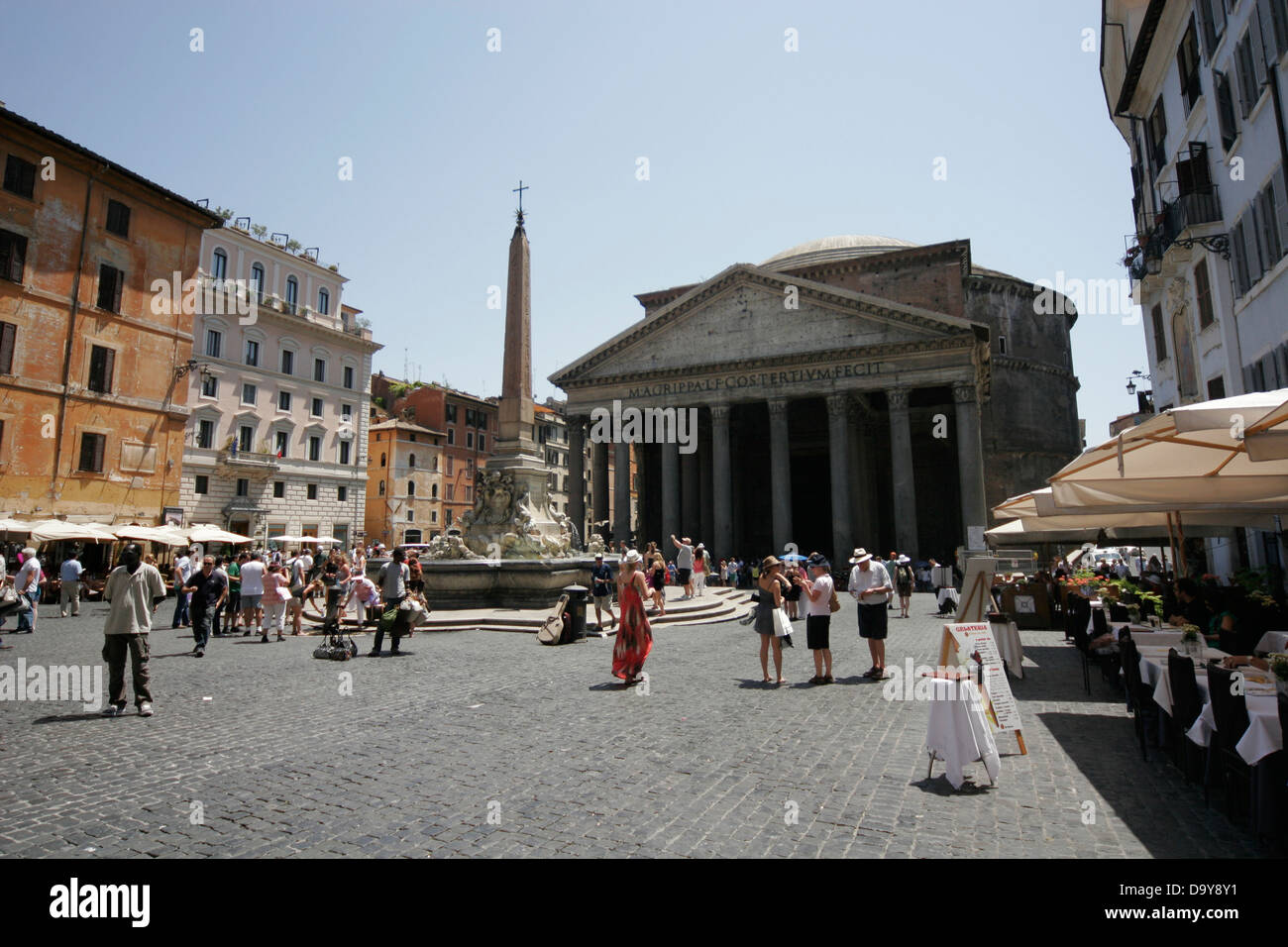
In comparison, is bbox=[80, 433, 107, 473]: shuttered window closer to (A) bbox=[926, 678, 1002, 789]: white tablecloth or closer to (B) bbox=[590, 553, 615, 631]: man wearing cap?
(B) bbox=[590, 553, 615, 631]: man wearing cap

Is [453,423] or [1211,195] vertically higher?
[453,423]

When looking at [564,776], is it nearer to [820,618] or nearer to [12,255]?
[820,618]

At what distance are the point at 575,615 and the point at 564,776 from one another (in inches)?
266

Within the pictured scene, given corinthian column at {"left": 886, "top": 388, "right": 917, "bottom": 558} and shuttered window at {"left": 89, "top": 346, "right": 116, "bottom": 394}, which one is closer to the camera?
shuttered window at {"left": 89, "top": 346, "right": 116, "bottom": 394}

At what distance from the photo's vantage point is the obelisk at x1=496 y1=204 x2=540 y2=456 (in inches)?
559

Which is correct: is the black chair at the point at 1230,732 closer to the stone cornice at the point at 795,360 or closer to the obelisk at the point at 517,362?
the obelisk at the point at 517,362

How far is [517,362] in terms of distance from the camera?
565 inches

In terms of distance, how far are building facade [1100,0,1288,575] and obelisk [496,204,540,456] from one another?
12.2 m

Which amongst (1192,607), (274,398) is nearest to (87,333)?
(274,398)

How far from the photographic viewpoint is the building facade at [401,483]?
141 feet

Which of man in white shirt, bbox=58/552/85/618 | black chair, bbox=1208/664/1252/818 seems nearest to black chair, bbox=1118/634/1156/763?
black chair, bbox=1208/664/1252/818

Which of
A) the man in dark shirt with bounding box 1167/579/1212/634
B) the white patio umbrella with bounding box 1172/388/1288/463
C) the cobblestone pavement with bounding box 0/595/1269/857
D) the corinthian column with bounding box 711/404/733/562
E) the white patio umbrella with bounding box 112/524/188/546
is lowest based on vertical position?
the cobblestone pavement with bounding box 0/595/1269/857
